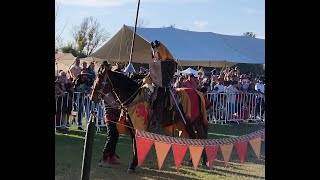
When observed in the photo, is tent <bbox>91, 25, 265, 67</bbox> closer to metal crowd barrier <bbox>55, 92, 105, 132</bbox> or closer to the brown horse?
metal crowd barrier <bbox>55, 92, 105, 132</bbox>

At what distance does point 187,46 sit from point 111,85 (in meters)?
8.01

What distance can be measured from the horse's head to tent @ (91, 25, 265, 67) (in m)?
4.73

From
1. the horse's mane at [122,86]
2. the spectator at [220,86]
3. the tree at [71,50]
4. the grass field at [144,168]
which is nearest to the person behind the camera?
the grass field at [144,168]

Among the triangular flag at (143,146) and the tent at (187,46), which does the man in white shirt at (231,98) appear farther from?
the triangular flag at (143,146)

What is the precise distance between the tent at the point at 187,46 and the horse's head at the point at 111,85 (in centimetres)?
473

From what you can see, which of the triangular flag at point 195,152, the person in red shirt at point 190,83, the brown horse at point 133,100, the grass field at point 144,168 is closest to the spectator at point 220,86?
the person in red shirt at point 190,83

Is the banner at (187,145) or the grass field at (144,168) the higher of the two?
the banner at (187,145)

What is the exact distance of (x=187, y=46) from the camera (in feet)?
47.7

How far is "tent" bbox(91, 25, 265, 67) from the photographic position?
12586mm

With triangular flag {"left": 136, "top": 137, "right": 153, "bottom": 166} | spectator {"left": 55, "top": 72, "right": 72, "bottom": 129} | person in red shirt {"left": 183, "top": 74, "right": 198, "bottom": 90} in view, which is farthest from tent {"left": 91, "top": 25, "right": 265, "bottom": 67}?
triangular flag {"left": 136, "top": 137, "right": 153, "bottom": 166}

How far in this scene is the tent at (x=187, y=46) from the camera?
12586 mm

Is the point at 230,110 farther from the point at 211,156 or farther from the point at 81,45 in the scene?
the point at 211,156
